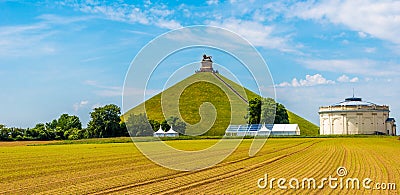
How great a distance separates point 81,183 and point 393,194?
14.8 m

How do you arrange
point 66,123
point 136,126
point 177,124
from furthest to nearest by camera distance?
point 66,123, point 177,124, point 136,126

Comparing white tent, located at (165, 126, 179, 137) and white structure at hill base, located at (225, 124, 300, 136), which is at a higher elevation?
white structure at hill base, located at (225, 124, 300, 136)

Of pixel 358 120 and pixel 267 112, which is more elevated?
pixel 267 112

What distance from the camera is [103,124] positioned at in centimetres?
12825

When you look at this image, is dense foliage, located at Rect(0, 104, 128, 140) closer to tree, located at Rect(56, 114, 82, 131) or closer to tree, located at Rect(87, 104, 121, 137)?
tree, located at Rect(87, 104, 121, 137)

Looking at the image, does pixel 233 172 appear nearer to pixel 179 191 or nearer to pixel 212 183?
pixel 212 183

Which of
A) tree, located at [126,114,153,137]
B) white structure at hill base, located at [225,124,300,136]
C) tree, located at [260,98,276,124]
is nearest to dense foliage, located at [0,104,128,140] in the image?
tree, located at [126,114,153,137]

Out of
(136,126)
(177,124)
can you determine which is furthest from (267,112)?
(136,126)

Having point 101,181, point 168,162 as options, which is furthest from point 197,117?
point 101,181

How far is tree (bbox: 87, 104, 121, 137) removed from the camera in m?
128

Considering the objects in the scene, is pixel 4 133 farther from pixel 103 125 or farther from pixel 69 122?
pixel 69 122

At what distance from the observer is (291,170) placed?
32344mm

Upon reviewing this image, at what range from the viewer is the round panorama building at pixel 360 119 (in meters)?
160

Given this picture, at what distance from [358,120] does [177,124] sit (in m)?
60.2
